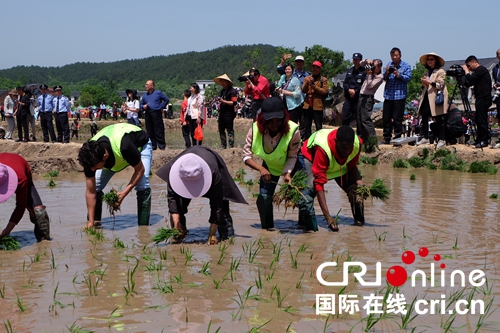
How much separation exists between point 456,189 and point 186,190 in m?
5.76

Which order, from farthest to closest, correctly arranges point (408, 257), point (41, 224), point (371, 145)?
1. point (371, 145)
2. point (41, 224)
3. point (408, 257)

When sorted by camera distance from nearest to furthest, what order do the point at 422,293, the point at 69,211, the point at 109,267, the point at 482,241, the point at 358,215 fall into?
the point at 422,293
the point at 109,267
the point at 482,241
the point at 358,215
the point at 69,211

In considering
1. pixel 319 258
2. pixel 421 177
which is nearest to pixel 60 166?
pixel 421 177

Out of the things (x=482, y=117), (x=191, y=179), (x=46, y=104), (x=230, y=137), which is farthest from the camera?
(x=46, y=104)

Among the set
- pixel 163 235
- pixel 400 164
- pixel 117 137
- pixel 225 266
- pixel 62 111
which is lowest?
pixel 225 266

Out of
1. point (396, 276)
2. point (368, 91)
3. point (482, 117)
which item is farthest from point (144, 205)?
point (482, 117)

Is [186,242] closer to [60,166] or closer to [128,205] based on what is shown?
[128,205]

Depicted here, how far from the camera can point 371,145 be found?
1440 cm

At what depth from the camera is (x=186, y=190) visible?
6.43 meters

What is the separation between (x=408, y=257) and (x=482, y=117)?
7618 millimetres

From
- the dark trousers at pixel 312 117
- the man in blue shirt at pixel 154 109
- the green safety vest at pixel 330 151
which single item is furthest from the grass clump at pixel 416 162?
the green safety vest at pixel 330 151

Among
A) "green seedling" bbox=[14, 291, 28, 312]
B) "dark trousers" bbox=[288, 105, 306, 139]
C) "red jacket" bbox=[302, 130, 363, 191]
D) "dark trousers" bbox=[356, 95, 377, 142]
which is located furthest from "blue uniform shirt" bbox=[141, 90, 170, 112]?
"green seedling" bbox=[14, 291, 28, 312]

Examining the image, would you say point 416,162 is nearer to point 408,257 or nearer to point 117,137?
point 408,257

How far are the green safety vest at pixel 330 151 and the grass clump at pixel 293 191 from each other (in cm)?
35
